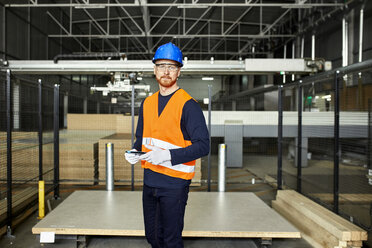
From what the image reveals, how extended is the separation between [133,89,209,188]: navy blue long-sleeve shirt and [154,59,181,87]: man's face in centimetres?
12

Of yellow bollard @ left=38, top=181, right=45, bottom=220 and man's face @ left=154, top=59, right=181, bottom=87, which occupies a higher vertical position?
man's face @ left=154, top=59, right=181, bottom=87

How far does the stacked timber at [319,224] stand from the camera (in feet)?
9.87

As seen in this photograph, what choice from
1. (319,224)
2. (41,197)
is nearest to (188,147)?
(319,224)

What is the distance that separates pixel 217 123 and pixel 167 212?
7309 millimetres

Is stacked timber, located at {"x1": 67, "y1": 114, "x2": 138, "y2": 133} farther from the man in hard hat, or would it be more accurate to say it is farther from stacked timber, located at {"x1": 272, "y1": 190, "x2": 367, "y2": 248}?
the man in hard hat

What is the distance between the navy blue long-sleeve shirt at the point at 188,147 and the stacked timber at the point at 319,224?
2355 mm

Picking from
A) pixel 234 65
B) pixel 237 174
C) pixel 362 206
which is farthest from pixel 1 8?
pixel 362 206

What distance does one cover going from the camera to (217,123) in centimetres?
903

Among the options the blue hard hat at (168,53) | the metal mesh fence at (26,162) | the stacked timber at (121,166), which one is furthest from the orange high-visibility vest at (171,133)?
the stacked timber at (121,166)

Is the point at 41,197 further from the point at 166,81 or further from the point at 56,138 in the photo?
the point at 166,81

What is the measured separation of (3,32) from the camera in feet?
32.8

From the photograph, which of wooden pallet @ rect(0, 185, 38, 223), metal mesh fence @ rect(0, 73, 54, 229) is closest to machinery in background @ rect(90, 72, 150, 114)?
metal mesh fence @ rect(0, 73, 54, 229)

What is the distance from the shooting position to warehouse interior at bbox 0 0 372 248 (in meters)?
3.71

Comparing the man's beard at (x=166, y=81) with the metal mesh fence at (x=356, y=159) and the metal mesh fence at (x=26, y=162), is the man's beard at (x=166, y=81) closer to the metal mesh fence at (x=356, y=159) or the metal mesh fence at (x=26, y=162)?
the metal mesh fence at (x=356, y=159)
